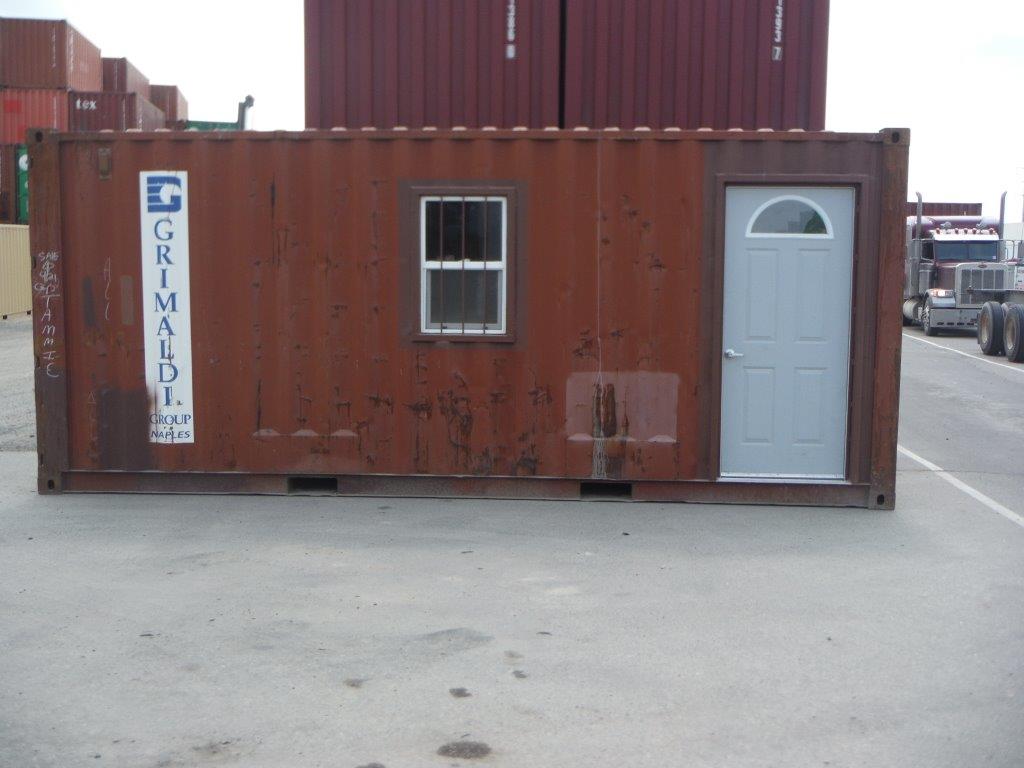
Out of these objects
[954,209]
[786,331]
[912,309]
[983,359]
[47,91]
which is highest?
[47,91]

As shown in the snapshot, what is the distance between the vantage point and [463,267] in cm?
944

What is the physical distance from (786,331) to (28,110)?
37.6 meters

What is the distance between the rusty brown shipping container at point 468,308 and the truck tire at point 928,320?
22600 millimetres

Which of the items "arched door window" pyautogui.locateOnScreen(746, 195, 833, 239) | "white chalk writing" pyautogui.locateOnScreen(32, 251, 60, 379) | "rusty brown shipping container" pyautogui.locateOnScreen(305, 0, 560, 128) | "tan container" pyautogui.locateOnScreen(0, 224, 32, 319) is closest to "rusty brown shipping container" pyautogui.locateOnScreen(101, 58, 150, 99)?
"tan container" pyautogui.locateOnScreen(0, 224, 32, 319)

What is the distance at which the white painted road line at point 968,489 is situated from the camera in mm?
9297

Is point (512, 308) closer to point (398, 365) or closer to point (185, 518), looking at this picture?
point (398, 365)

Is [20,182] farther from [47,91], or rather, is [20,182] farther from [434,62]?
[434,62]

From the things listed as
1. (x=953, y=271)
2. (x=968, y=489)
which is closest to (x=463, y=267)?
(x=968, y=489)

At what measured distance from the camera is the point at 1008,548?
815 cm

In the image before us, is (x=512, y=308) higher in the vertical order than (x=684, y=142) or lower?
lower

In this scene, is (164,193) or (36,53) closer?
(164,193)

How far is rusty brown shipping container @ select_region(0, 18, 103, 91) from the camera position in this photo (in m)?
40.9

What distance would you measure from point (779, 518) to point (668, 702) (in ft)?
13.6

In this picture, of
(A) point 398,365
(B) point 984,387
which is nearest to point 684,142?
(A) point 398,365
